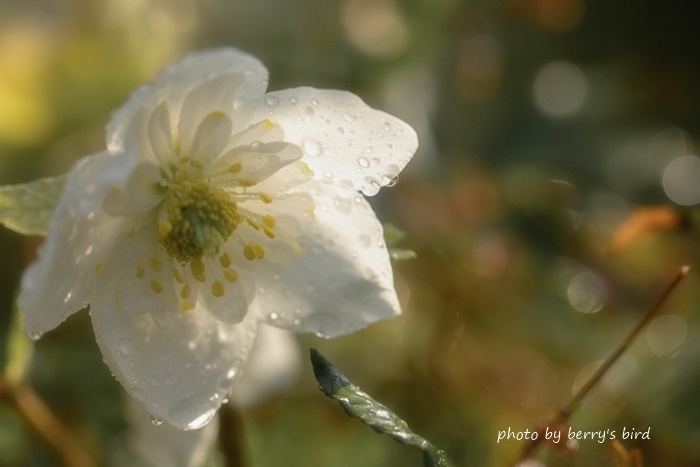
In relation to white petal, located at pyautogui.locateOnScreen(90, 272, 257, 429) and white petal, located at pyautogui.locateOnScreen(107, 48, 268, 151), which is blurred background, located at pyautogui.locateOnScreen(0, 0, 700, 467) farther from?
white petal, located at pyautogui.locateOnScreen(107, 48, 268, 151)

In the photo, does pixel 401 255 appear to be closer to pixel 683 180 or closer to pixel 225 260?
pixel 225 260

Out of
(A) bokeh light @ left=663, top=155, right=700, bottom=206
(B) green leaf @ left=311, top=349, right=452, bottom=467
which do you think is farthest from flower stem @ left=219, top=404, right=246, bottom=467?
(A) bokeh light @ left=663, top=155, right=700, bottom=206

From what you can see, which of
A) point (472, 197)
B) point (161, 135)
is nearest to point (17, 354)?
point (161, 135)

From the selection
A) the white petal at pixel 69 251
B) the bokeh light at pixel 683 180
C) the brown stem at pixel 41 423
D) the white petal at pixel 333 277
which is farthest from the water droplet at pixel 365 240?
the bokeh light at pixel 683 180

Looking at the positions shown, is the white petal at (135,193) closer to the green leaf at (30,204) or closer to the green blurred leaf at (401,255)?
the green leaf at (30,204)

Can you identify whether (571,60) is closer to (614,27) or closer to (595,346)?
(614,27)
